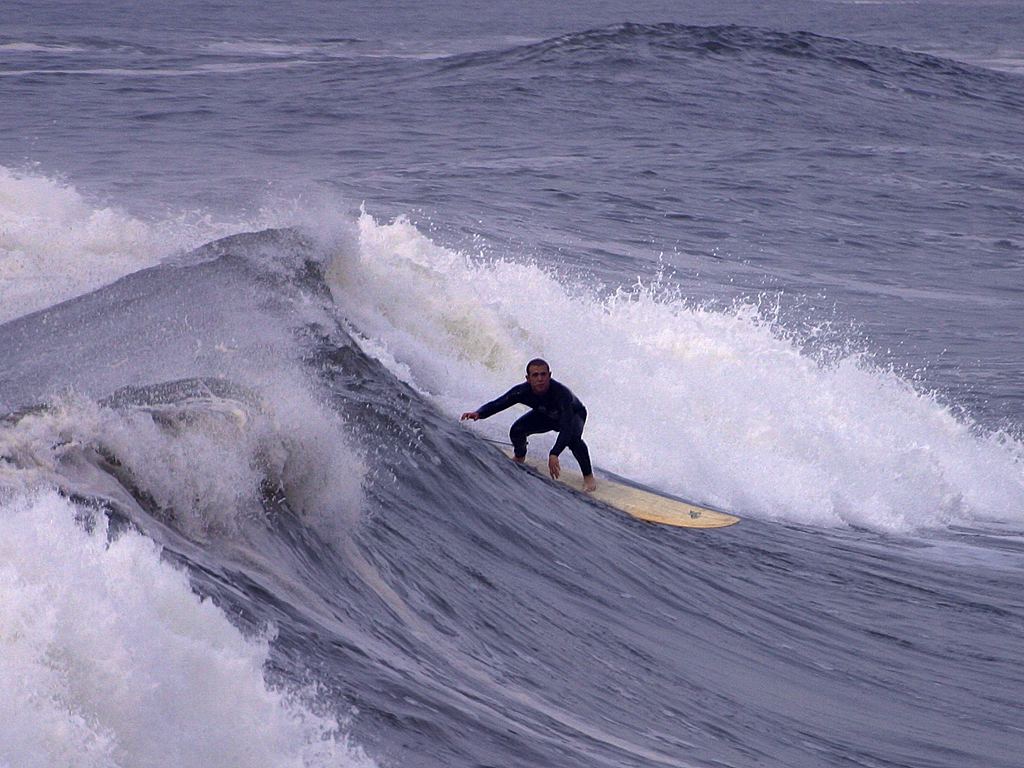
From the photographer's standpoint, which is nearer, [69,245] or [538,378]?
[538,378]

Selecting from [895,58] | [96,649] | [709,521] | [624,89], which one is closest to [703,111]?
[624,89]

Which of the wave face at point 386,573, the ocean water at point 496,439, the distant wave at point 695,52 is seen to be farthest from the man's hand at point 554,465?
the distant wave at point 695,52

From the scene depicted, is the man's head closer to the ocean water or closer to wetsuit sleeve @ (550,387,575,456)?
wetsuit sleeve @ (550,387,575,456)

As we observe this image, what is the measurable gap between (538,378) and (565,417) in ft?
1.40

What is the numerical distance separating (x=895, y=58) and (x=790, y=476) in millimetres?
33119

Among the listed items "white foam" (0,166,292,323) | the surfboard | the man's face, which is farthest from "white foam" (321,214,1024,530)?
"white foam" (0,166,292,323)

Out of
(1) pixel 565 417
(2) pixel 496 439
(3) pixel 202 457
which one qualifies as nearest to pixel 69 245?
(2) pixel 496 439

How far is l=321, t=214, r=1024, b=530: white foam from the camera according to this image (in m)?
13.0

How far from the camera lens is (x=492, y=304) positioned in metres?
14.8

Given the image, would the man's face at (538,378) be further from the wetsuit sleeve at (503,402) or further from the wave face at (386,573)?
the wave face at (386,573)

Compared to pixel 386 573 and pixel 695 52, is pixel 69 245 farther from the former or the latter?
pixel 695 52

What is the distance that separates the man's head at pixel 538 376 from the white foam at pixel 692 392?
1585 millimetres

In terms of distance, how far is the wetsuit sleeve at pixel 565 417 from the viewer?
10438 mm

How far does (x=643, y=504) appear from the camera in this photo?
10938 mm
